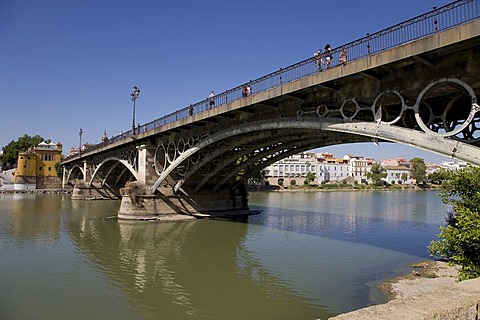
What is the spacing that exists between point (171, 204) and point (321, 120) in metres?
16.1

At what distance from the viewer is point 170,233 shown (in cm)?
2169

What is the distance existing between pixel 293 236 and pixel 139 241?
823cm

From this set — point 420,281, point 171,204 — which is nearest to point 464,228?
point 420,281

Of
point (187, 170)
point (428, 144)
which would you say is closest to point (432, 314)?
point (428, 144)

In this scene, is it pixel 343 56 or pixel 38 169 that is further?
pixel 38 169

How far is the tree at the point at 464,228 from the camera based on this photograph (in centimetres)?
873

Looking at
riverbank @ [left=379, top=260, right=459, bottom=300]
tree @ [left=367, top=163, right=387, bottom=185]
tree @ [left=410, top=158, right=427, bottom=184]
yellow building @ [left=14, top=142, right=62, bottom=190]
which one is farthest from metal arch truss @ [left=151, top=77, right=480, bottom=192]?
tree @ [left=410, top=158, right=427, bottom=184]

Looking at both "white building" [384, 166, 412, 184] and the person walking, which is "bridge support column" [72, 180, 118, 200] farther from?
"white building" [384, 166, 412, 184]

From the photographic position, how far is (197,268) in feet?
46.0

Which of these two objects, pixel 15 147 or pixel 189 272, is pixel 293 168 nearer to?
pixel 15 147

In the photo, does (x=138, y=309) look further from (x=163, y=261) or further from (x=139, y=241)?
(x=139, y=241)

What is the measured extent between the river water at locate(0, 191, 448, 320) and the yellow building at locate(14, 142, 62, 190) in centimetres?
4720

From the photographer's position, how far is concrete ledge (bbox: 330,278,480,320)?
11.0ft

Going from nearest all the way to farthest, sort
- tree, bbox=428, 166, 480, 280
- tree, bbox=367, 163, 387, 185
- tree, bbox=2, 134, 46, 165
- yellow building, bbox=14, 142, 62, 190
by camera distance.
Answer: tree, bbox=428, 166, 480, 280, yellow building, bbox=14, 142, 62, 190, tree, bbox=2, 134, 46, 165, tree, bbox=367, 163, 387, 185
